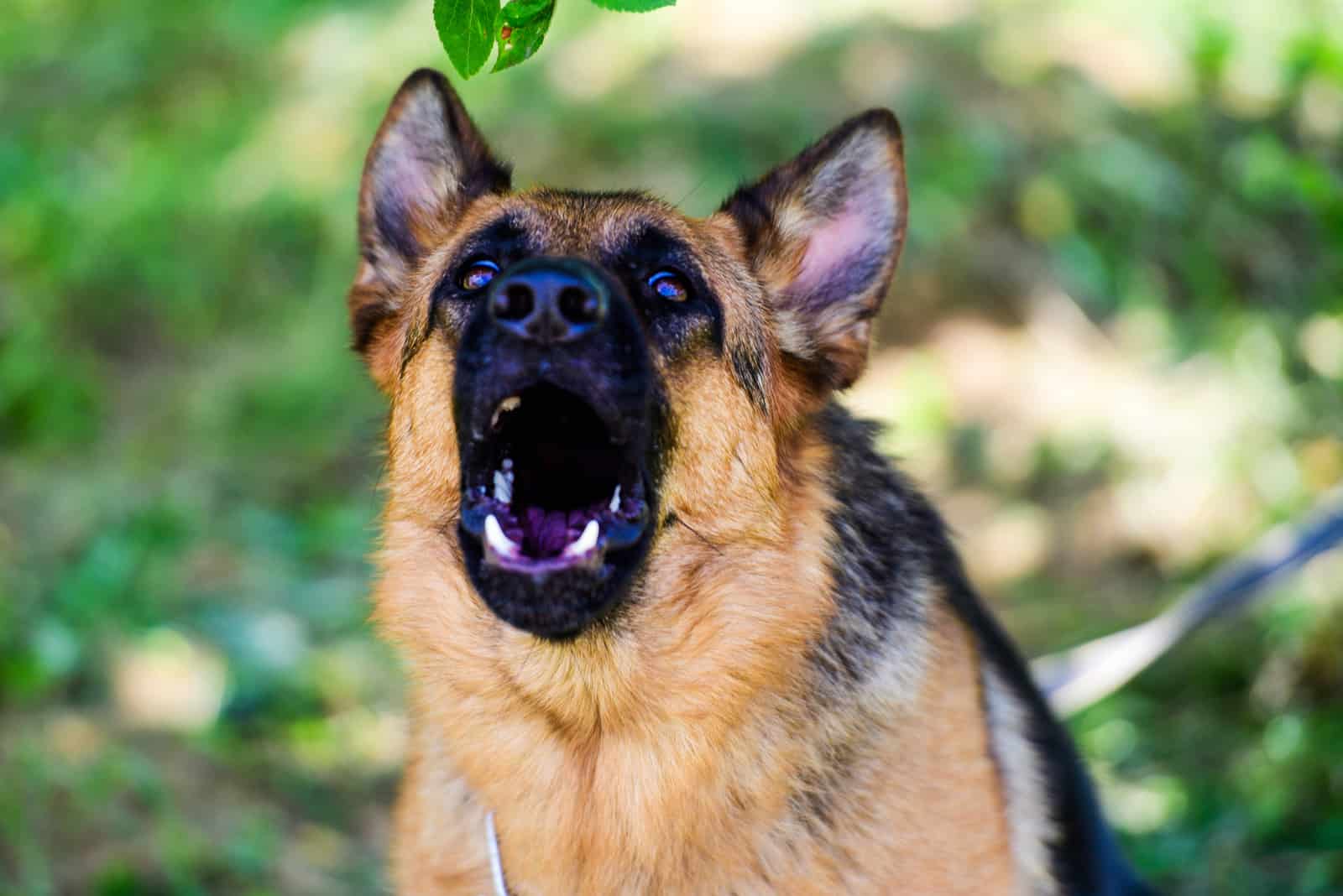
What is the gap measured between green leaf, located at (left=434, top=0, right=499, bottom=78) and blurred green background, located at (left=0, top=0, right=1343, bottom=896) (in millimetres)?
3166

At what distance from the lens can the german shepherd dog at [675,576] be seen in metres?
2.72

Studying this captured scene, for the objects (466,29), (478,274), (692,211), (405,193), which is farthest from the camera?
(692,211)

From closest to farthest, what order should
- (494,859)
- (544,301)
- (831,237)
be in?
1. (544,301)
2. (494,859)
3. (831,237)

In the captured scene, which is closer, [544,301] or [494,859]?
[544,301]

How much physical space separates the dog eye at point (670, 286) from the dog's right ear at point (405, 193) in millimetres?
655

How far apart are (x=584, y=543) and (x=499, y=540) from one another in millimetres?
180

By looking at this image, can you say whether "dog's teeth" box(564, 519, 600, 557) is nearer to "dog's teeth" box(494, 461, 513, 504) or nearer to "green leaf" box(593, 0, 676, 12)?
"dog's teeth" box(494, 461, 513, 504)

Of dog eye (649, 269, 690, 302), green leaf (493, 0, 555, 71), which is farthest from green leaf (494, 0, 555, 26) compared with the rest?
dog eye (649, 269, 690, 302)

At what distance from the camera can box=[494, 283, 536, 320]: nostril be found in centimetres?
250

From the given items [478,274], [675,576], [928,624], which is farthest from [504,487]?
[928,624]

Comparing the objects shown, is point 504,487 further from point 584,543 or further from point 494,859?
point 494,859

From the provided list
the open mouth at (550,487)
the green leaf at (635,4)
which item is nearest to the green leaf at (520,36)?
the green leaf at (635,4)

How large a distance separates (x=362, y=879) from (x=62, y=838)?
1013 mm

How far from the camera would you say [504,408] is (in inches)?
111
